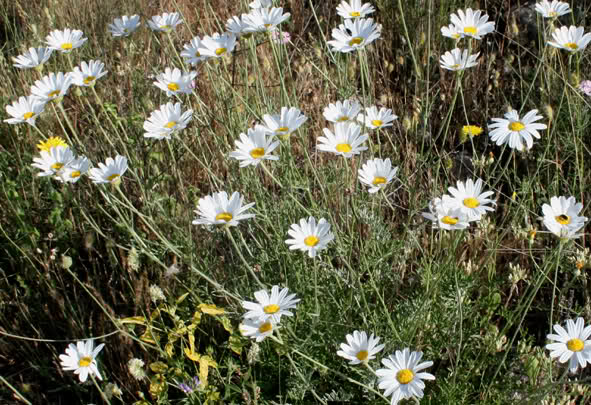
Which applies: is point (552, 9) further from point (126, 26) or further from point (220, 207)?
point (126, 26)

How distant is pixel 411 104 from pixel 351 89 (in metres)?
0.91

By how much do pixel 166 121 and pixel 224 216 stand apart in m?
0.57

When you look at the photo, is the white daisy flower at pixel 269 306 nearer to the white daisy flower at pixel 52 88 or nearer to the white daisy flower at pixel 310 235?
the white daisy flower at pixel 310 235

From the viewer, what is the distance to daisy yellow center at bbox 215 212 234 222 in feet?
5.75

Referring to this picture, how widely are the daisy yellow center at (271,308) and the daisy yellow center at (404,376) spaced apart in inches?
13.9

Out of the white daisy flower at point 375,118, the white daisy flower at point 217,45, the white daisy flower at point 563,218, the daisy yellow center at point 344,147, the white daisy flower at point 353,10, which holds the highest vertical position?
the white daisy flower at point 353,10

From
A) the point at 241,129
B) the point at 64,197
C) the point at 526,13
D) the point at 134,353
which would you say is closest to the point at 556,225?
the point at 241,129

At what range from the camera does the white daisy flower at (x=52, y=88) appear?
2156mm

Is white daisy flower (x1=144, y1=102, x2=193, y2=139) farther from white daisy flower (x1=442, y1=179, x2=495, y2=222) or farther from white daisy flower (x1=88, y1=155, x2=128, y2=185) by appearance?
white daisy flower (x1=442, y1=179, x2=495, y2=222)

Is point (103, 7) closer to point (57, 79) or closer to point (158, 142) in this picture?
point (158, 142)


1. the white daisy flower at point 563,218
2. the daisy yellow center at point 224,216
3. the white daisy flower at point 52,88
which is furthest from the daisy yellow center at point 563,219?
the white daisy flower at point 52,88

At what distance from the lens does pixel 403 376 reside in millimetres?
1553

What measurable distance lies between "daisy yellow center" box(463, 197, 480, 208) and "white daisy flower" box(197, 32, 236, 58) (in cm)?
100

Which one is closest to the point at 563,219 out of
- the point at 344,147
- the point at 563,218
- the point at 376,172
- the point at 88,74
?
the point at 563,218
